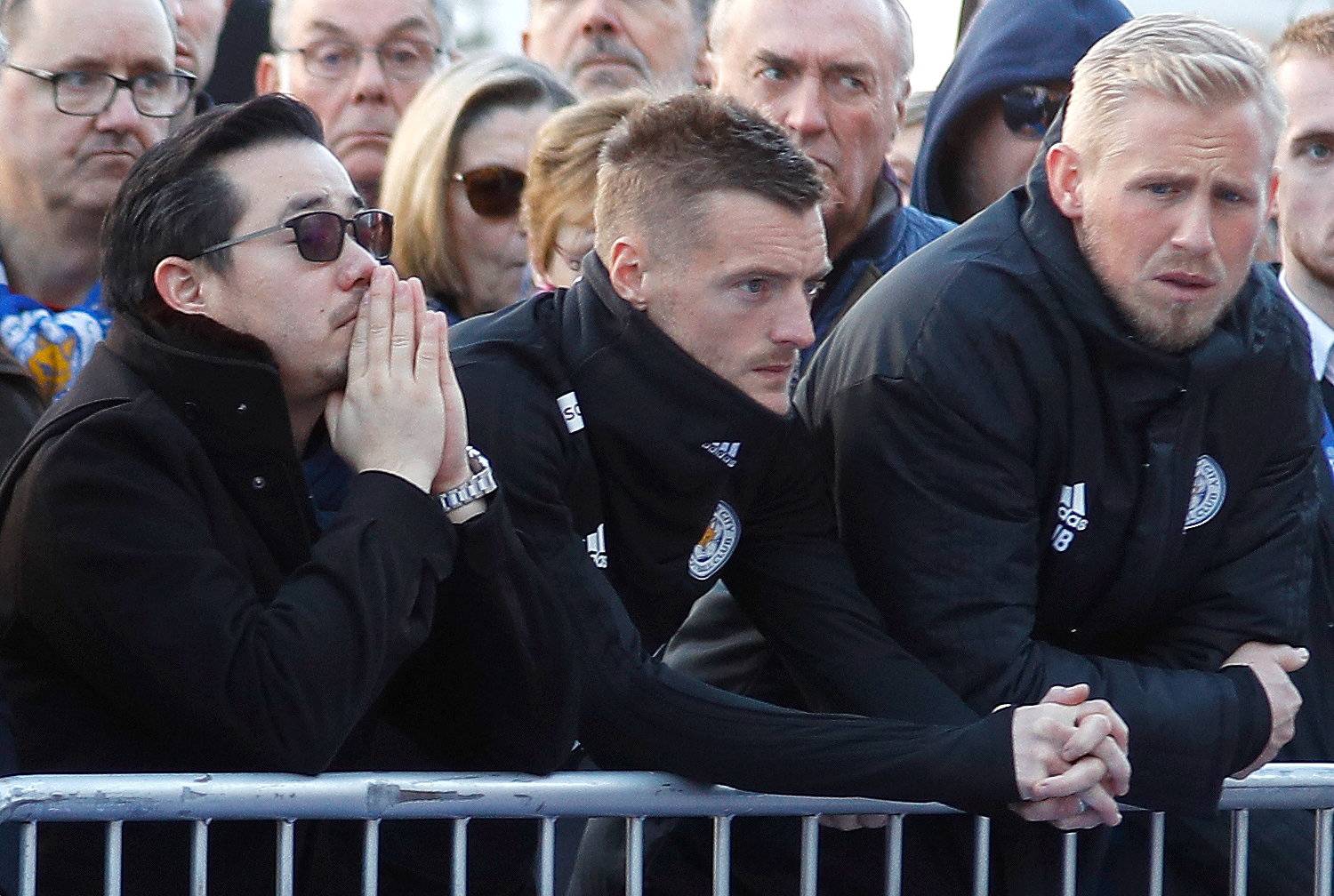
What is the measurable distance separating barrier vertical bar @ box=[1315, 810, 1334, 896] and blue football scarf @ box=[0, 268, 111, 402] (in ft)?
7.49

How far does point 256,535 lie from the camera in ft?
10.4

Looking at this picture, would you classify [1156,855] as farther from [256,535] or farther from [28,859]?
[28,859]

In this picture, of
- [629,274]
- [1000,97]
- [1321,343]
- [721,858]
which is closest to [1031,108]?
[1000,97]

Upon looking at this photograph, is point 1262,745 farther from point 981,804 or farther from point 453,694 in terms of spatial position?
point 453,694

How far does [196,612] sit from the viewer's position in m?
2.94

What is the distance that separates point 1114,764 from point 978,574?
0.41 meters

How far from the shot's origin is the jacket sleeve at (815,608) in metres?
3.54

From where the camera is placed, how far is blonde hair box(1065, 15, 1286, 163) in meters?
3.70

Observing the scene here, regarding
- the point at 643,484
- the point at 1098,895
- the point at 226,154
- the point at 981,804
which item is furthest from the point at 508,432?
the point at 1098,895

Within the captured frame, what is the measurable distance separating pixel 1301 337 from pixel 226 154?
1.97 metres

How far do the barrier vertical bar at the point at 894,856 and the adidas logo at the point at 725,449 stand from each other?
63 cm

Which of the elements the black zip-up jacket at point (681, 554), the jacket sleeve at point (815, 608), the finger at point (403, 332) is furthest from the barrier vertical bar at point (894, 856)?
the finger at point (403, 332)

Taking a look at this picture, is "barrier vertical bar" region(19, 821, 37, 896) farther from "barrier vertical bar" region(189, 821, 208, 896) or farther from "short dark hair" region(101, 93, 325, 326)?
"short dark hair" region(101, 93, 325, 326)

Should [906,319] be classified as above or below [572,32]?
below
